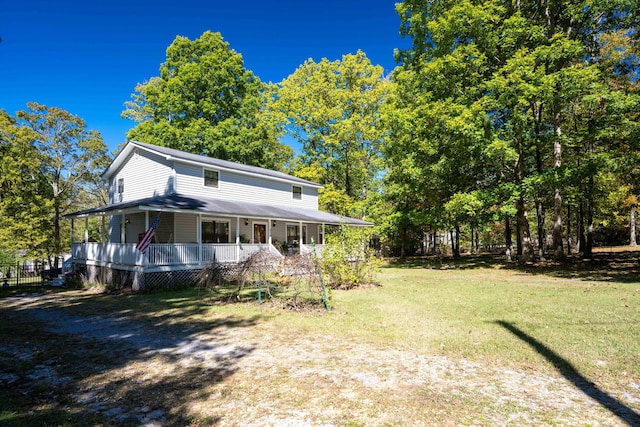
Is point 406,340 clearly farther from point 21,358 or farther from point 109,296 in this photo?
point 109,296

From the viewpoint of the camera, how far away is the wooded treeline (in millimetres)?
16062

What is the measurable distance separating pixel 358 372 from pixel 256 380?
1417mm

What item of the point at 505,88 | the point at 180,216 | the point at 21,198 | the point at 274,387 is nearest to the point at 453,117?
the point at 505,88

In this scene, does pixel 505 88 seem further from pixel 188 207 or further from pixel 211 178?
pixel 211 178

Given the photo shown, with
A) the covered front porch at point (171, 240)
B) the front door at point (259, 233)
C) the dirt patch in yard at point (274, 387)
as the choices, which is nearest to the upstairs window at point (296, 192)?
the covered front porch at point (171, 240)

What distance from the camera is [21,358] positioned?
580cm

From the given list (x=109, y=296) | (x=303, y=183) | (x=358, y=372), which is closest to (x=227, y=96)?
(x=303, y=183)

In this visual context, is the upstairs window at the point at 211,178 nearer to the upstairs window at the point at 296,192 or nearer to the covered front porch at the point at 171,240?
the covered front porch at the point at 171,240

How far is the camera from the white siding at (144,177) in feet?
59.0

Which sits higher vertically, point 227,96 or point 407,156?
point 227,96

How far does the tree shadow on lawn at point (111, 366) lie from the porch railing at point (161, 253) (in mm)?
4522

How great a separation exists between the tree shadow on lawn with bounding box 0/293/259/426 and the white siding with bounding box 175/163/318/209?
10.1 m

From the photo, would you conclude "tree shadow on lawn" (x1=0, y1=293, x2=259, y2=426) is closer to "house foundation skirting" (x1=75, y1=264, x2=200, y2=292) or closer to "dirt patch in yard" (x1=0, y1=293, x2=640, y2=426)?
"dirt patch in yard" (x1=0, y1=293, x2=640, y2=426)

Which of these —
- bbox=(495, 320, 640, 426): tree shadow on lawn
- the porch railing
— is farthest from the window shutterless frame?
bbox=(495, 320, 640, 426): tree shadow on lawn
